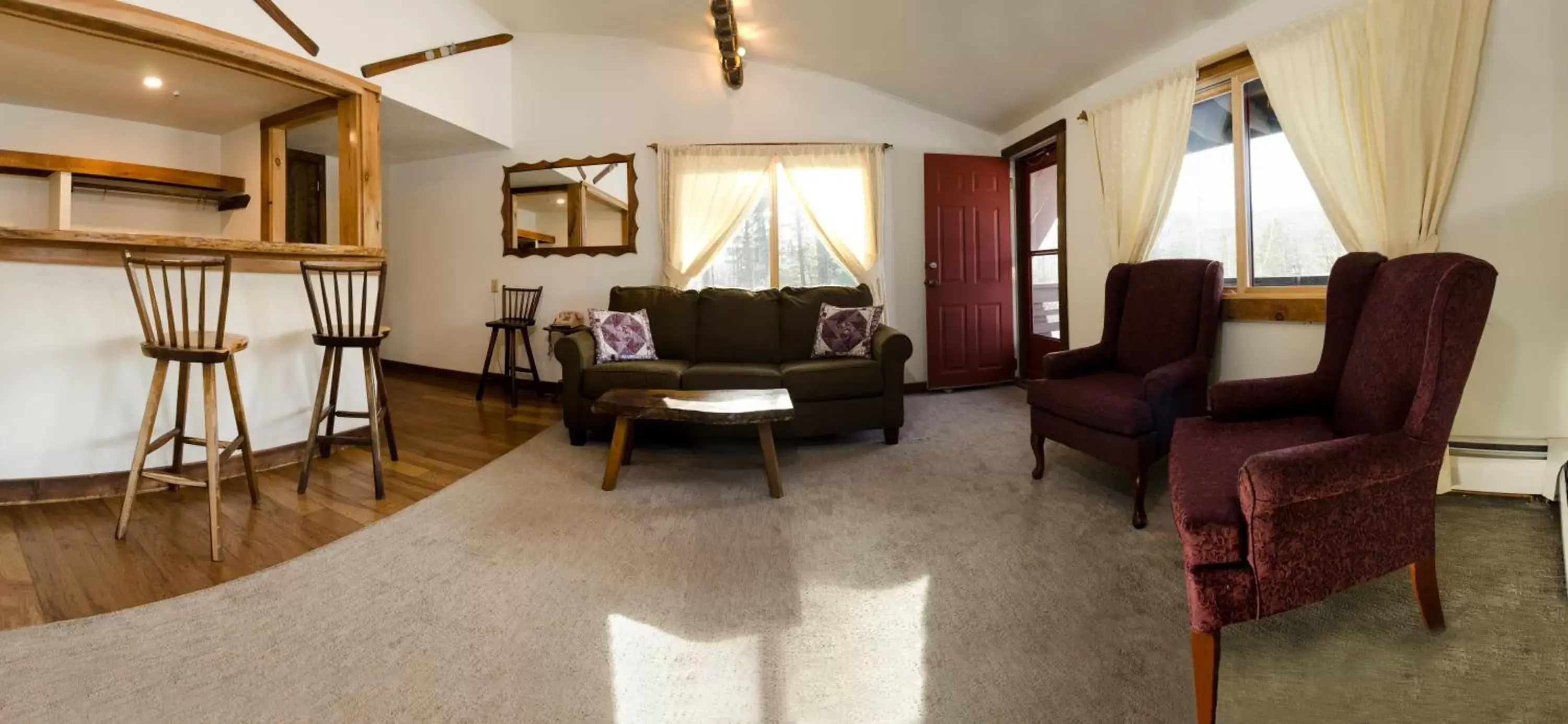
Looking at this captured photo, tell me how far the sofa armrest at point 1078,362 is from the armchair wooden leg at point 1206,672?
1.83 metres

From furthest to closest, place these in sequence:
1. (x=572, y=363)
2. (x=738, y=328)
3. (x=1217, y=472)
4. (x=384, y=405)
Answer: (x=738, y=328) < (x=572, y=363) < (x=384, y=405) < (x=1217, y=472)

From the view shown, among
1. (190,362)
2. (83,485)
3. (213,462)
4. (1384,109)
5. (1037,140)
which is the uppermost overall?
(1037,140)

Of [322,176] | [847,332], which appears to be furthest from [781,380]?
[322,176]

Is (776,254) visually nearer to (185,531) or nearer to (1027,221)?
(1027,221)

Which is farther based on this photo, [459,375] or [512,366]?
[459,375]

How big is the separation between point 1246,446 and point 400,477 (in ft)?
10.8

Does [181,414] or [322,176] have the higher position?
[322,176]

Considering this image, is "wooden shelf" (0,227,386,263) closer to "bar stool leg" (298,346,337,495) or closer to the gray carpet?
"bar stool leg" (298,346,337,495)

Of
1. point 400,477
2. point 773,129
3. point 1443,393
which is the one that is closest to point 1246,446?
point 1443,393

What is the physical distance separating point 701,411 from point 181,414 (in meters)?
2.09

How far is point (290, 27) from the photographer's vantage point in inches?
126

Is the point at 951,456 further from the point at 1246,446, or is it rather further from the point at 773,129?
the point at 773,129

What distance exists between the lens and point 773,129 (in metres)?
4.93

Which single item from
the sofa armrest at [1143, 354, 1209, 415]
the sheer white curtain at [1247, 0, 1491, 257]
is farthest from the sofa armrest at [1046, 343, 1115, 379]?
the sheer white curtain at [1247, 0, 1491, 257]
